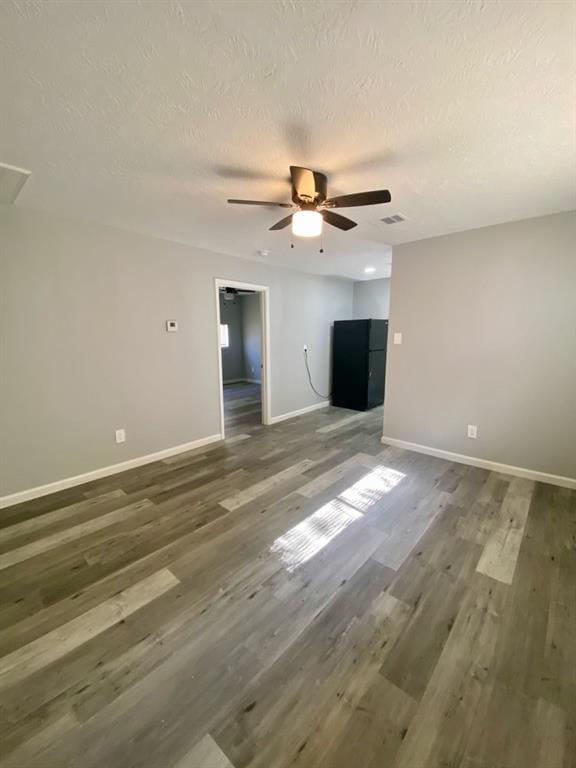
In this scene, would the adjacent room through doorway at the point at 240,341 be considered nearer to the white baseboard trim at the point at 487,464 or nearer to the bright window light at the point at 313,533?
the white baseboard trim at the point at 487,464

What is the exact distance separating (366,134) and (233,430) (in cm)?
378

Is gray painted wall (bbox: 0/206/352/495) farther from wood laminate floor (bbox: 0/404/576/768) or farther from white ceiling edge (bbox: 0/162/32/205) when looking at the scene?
wood laminate floor (bbox: 0/404/576/768)

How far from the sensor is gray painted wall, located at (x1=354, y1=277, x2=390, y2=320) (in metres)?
5.93

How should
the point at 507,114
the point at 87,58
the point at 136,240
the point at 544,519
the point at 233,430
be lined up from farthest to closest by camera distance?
the point at 233,430 < the point at 136,240 < the point at 544,519 < the point at 507,114 < the point at 87,58

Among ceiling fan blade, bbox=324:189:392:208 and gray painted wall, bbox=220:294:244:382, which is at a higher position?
ceiling fan blade, bbox=324:189:392:208

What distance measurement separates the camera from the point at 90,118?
147 cm

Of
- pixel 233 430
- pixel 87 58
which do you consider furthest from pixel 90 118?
Answer: pixel 233 430

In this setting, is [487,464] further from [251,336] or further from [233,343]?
[233,343]

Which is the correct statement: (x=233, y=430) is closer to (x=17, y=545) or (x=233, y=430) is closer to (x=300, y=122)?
(x=17, y=545)


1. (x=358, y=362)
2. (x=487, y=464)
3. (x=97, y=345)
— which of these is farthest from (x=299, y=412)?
(x=97, y=345)

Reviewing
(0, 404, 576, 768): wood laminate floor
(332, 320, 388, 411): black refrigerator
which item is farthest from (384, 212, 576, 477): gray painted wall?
(332, 320, 388, 411): black refrigerator

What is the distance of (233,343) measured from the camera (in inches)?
325

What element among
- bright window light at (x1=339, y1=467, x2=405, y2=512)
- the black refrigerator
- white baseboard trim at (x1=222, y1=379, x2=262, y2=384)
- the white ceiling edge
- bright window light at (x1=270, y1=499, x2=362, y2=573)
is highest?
the white ceiling edge

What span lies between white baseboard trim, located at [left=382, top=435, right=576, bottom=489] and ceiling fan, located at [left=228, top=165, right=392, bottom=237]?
2714 millimetres
